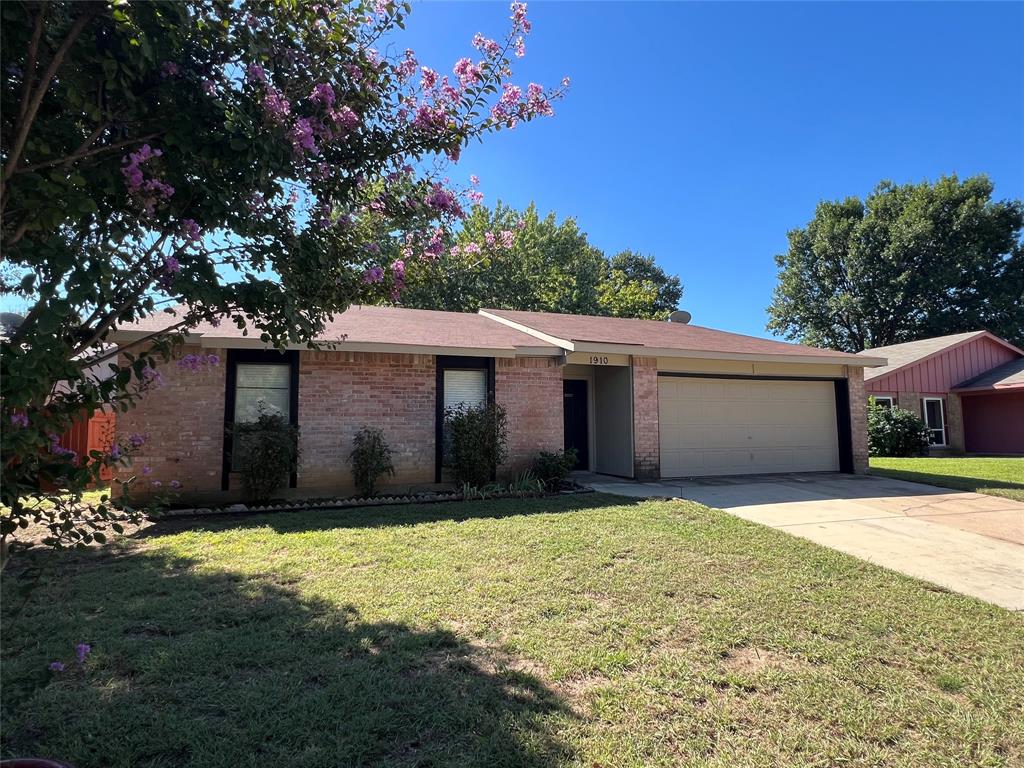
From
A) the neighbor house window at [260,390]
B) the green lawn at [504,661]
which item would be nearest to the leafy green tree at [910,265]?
the green lawn at [504,661]

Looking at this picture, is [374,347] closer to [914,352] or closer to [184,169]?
[184,169]

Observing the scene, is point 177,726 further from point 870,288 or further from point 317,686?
point 870,288

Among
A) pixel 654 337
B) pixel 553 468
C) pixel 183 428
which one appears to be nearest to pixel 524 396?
pixel 553 468

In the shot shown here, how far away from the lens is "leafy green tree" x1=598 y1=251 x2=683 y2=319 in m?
28.8

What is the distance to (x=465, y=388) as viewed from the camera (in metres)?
10.5

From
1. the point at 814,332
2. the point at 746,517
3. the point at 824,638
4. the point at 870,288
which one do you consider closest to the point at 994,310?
→ the point at 870,288

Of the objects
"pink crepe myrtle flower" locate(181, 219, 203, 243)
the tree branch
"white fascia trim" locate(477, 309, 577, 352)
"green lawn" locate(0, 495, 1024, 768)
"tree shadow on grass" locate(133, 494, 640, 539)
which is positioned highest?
"white fascia trim" locate(477, 309, 577, 352)

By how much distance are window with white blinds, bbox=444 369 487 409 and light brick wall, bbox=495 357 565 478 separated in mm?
297

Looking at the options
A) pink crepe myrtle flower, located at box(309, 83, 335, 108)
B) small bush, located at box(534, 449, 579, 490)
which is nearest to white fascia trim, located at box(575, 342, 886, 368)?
small bush, located at box(534, 449, 579, 490)

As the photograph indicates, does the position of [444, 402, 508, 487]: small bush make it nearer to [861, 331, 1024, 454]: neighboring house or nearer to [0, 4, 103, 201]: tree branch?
[0, 4, 103, 201]: tree branch

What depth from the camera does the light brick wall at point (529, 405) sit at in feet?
34.8

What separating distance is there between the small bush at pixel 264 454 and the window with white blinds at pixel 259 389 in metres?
0.36

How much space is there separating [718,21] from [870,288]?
2903 centimetres

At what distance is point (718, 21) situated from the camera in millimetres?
9523
